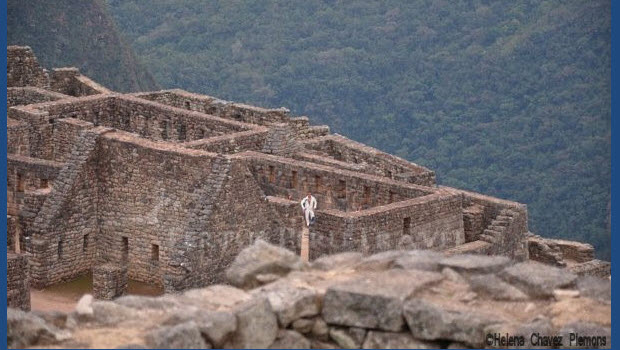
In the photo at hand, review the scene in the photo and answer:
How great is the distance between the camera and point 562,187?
72688 millimetres

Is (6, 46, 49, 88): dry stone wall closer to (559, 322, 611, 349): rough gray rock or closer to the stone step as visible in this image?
the stone step

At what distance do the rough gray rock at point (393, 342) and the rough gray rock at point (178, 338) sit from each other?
2101 millimetres

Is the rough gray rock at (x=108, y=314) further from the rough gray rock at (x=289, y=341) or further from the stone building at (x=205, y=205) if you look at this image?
the stone building at (x=205, y=205)

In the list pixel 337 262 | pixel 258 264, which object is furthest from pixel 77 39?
pixel 258 264

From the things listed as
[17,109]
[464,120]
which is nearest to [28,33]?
[464,120]

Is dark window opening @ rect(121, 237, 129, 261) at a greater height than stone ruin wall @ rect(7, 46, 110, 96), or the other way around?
stone ruin wall @ rect(7, 46, 110, 96)

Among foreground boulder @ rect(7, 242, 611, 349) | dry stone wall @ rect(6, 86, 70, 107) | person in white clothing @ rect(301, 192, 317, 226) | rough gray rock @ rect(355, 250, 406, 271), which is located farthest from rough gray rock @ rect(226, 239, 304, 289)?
dry stone wall @ rect(6, 86, 70, 107)

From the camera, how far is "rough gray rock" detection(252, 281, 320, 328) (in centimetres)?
2816

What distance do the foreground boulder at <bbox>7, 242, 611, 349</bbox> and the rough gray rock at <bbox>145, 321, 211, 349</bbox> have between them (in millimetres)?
11

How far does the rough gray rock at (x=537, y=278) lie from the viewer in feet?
94.0

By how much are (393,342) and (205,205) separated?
19313 millimetres

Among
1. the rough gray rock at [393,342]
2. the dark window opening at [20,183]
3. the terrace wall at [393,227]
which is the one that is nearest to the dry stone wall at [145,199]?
the dark window opening at [20,183]

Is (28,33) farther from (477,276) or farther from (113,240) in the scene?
(477,276)

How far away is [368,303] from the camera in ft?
92.0
